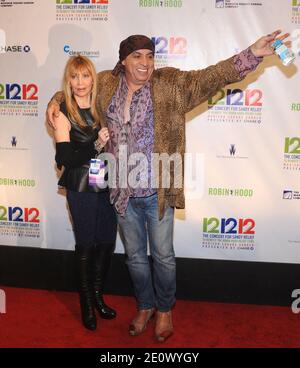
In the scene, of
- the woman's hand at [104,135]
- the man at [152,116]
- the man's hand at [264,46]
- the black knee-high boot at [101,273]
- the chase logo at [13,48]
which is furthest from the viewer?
the chase logo at [13,48]

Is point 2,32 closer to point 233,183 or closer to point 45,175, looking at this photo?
point 45,175

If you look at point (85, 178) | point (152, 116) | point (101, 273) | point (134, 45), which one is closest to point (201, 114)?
point (152, 116)

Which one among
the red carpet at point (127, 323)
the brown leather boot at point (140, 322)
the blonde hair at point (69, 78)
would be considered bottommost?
the red carpet at point (127, 323)

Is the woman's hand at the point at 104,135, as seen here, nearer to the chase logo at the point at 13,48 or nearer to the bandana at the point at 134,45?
the bandana at the point at 134,45

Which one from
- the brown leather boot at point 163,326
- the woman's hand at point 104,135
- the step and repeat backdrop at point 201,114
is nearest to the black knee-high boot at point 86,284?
A: the brown leather boot at point 163,326

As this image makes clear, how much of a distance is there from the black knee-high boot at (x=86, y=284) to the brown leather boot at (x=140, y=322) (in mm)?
240

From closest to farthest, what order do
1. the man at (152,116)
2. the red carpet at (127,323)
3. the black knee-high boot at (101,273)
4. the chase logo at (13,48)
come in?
the man at (152,116)
the red carpet at (127,323)
the black knee-high boot at (101,273)
the chase logo at (13,48)

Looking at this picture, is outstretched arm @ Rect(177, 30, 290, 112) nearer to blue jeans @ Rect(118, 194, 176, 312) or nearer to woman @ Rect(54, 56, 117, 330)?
woman @ Rect(54, 56, 117, 330)

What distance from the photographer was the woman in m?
2.35

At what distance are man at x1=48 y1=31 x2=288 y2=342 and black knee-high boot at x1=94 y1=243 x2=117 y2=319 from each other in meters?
0.25

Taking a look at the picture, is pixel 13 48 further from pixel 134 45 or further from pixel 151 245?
pixel 151 245

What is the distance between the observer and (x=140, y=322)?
2.62m

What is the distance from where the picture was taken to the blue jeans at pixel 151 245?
2.41 meters

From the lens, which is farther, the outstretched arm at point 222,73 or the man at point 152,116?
the man at point 152,116
